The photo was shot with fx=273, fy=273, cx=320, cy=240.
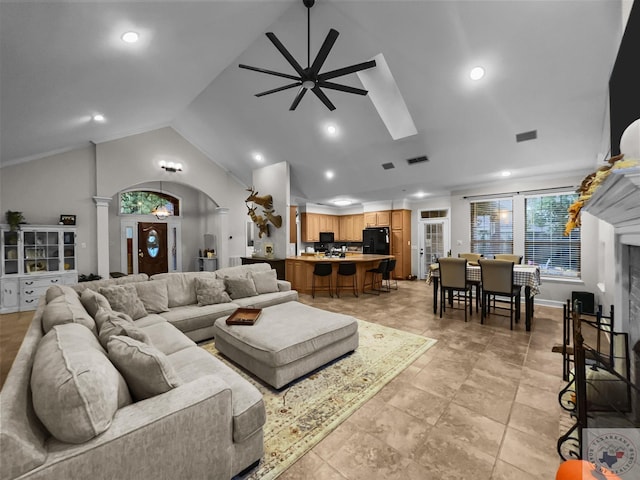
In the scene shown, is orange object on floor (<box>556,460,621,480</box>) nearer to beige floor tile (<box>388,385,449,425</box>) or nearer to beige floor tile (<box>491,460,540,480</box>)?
beige floor tile (<box>491,460,540,480</box>)

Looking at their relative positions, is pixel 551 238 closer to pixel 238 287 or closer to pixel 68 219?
pixel 238 287

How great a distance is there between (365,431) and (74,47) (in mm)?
4217

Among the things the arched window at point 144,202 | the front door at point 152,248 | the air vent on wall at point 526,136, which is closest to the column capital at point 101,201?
the arched window at point 144,202

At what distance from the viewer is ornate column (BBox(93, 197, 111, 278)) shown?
19.5 feet

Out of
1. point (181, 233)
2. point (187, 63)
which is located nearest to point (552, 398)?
point (187, 63)

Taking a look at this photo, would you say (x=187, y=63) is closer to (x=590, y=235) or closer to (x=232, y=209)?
(x=232, y=209)

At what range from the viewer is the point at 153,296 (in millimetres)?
3252

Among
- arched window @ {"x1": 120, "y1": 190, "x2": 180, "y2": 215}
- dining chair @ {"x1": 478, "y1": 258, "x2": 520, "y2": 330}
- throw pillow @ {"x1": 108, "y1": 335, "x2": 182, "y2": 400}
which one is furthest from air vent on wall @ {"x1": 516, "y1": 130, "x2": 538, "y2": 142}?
arched window @ {"x1": 120, "y1": 190, "x2": 180, "y2": 215}

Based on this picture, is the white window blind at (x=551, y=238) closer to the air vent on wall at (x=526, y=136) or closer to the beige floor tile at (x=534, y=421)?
the air vent on wall at (x=526, y=136)

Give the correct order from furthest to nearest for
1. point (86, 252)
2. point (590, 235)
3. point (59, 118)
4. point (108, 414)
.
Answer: point (86, 252)
point (590, 235)
point (59, 118)
point (108, 414)

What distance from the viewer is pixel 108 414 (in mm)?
1068

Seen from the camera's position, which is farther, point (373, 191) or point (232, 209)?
point (232, 209)

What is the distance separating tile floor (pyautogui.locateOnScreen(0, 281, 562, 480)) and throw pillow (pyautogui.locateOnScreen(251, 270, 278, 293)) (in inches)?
92.9

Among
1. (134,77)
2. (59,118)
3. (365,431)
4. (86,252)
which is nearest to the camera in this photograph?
(365,431)
